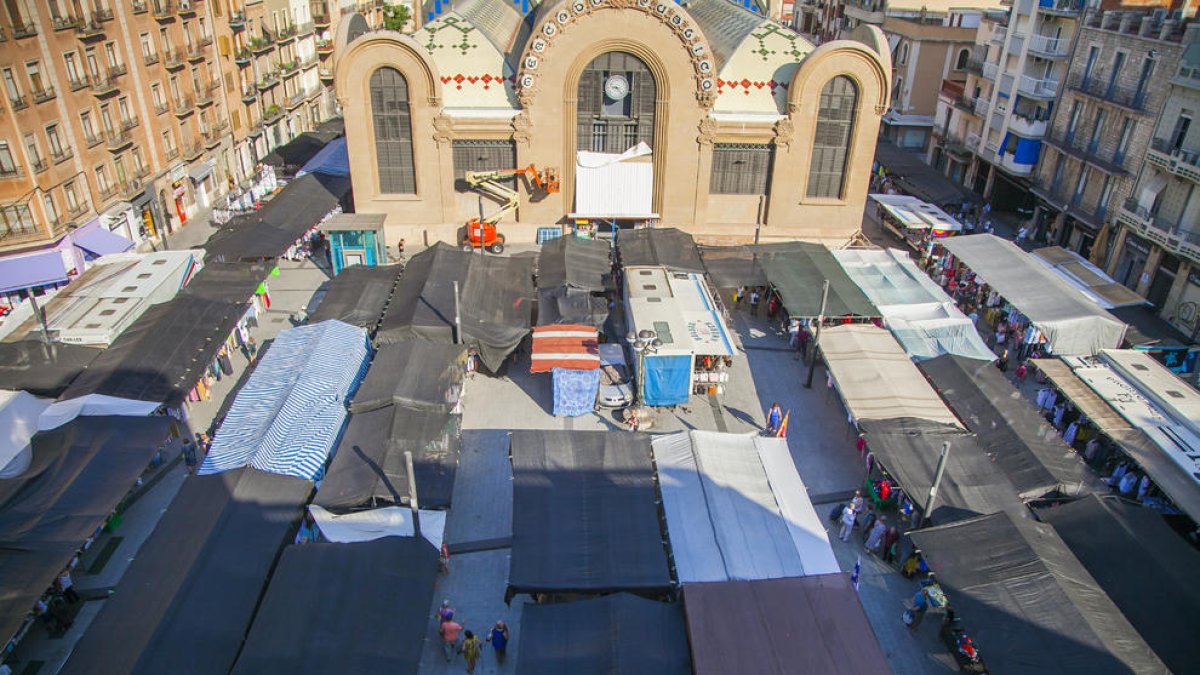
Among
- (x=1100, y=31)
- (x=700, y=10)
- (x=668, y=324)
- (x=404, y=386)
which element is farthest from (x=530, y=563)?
(x=700, y=10)

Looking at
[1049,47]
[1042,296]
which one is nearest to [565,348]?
→ [1042,296]

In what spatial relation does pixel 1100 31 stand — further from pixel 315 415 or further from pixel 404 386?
pixel 315 415

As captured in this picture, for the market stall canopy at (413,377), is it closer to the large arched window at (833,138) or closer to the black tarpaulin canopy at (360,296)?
the black tarpaulin canopy at (360,296)

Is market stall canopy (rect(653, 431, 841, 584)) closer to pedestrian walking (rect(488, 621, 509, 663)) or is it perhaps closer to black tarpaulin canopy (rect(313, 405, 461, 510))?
pedestrian walking (rect(488, 621, 509, 663))

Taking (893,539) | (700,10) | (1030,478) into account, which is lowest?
(893,539)

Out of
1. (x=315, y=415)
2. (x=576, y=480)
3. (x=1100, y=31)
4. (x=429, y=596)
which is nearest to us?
(x=429, y=596)

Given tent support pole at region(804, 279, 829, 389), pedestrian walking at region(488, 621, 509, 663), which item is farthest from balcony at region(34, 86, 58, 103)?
tent support pole at region(804, 279, 829, 389)
